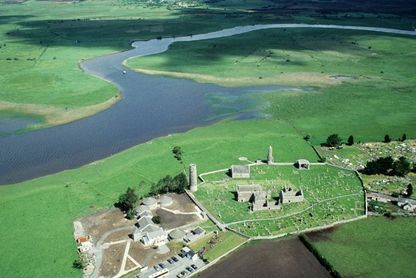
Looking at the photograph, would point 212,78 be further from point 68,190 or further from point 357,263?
point 357,263

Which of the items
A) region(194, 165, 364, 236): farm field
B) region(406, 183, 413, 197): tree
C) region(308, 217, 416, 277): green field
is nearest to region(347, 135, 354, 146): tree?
region(194, 165, 364, 236): farm field

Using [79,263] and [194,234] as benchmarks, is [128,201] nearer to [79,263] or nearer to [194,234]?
[194,234]

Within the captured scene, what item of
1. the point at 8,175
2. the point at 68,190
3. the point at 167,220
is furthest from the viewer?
the point at 8,175

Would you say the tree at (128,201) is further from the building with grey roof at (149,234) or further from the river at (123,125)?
the river at (123,125)

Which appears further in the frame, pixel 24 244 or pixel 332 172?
pixel 332 172

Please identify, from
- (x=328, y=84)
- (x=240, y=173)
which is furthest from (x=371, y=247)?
(x=328, y=84)

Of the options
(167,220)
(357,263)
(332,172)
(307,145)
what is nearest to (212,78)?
(307,145)
